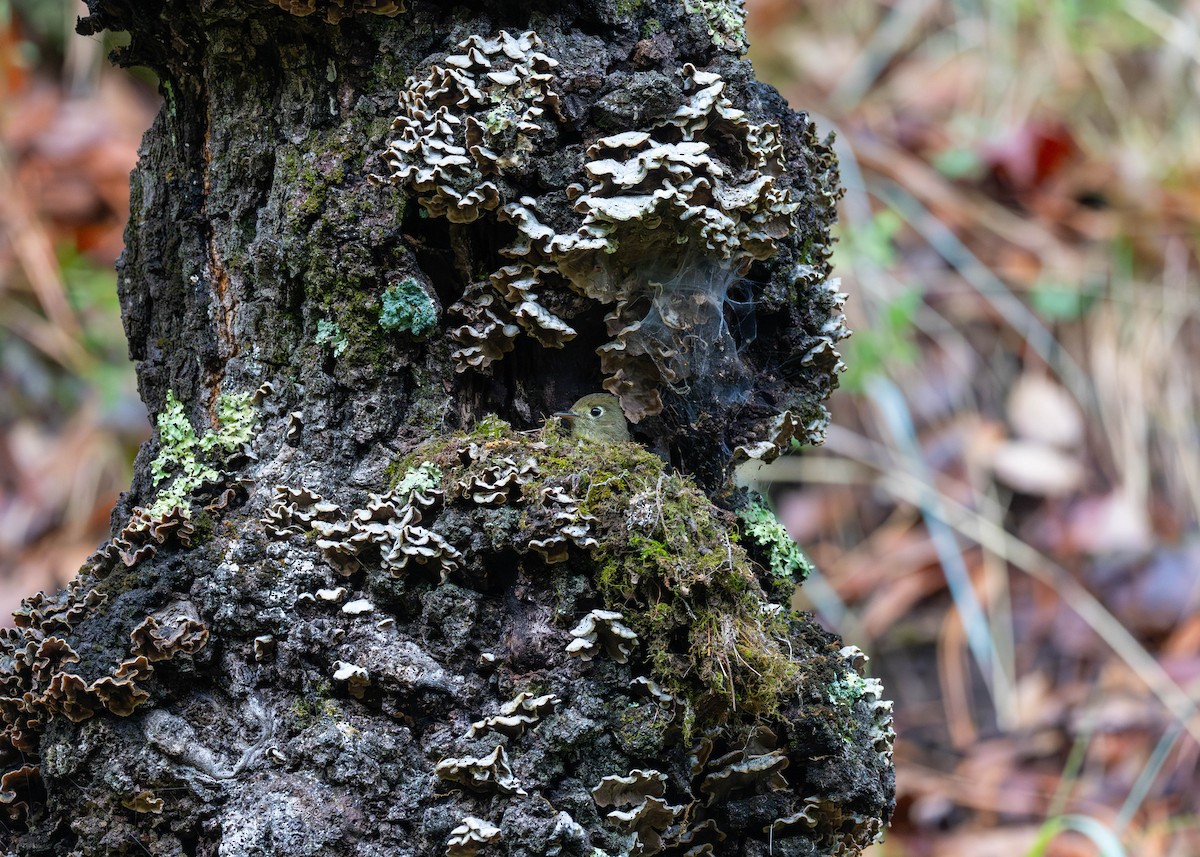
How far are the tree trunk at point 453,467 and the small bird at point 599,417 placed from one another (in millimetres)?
19

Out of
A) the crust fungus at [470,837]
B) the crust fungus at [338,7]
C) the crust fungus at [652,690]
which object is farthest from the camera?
the crust fungus at [338,7]

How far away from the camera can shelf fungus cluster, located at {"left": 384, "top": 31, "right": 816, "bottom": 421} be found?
138 cm

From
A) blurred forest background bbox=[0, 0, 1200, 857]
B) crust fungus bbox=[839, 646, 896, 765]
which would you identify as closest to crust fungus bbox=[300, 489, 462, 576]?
crust fungus bbox=[839, 646, 896, 765]

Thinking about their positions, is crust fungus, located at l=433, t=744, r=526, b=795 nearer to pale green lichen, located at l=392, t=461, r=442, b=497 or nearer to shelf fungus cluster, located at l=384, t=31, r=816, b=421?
pale green lichen, located at l=392, t=461, r=442, b=497

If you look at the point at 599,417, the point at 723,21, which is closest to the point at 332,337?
the point at 599,417

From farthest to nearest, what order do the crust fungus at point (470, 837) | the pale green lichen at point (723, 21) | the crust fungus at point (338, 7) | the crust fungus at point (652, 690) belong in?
the pale green lichen at point (723, 21), the crust fungus at point (338, 7), the crust fungus at point (652, 690), the crust fungus at point (470, 837)

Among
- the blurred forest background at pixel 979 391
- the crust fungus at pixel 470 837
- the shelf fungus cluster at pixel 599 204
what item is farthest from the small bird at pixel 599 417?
the blurred forest background at pixel 979 391

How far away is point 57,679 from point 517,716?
0.55 meters

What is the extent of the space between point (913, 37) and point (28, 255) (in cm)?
368

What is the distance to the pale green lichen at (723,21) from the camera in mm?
1584

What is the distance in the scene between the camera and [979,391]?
400 centimetres

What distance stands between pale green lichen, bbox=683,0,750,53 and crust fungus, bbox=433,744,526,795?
106 centimetres

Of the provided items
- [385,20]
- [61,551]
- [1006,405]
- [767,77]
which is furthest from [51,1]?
[1006,405]

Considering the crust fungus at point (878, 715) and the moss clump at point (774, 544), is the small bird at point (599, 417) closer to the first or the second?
the moss clump at point (774, 544)
